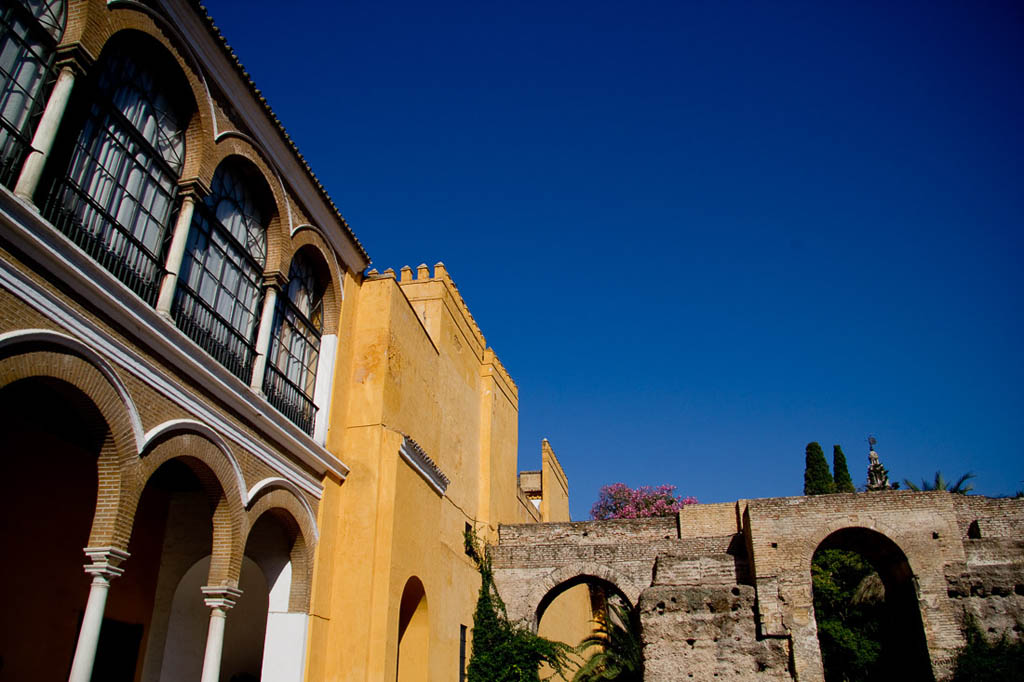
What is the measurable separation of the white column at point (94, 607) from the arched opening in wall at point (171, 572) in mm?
3345

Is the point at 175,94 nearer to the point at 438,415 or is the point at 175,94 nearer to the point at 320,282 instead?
the point at 320,282

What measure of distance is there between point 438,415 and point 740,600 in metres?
7.77

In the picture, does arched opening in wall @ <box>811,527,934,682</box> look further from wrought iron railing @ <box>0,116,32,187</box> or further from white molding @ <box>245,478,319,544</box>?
wrought iron railing @ <box>0,116,32,187</box>

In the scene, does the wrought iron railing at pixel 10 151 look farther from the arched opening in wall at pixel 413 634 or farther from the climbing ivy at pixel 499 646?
the climbing ivy at pixel 499 646

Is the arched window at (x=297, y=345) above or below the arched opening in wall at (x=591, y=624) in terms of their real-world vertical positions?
above

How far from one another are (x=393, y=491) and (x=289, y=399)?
2337 millimetres

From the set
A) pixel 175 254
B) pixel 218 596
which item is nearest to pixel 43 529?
pixel 218 596

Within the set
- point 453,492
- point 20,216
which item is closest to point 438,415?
point 453,492

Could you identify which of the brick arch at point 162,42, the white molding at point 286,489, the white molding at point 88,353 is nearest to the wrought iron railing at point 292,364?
the white molding at point 286,489

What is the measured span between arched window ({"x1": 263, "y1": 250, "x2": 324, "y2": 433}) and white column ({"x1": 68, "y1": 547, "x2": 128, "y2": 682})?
393cm

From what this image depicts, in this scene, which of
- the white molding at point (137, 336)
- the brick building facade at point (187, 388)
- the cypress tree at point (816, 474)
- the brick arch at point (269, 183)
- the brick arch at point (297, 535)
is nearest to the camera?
the white molding at point (137, 336)

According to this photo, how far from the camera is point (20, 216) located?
21.6ft

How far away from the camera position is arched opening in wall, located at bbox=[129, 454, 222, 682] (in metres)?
11.0

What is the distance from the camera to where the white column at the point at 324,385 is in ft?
40.8
